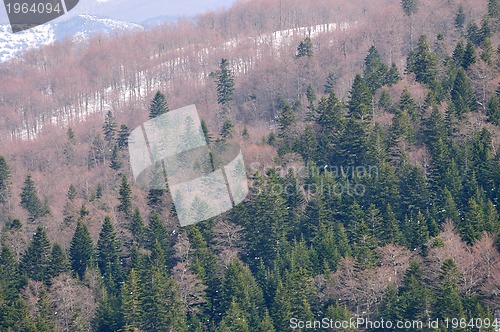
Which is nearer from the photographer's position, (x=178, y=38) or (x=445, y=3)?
(x=445, y=3)

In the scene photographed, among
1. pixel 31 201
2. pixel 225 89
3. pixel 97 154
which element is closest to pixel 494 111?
pixel 225 89

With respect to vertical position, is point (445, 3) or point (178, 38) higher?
point (445, 3)

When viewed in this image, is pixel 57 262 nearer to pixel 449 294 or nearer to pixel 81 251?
pixel 81 251

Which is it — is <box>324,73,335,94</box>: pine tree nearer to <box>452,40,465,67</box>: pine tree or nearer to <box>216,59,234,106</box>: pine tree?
<box>216,59,234,106</box>: pine tree

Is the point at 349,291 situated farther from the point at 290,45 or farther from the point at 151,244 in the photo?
the point at 290,45

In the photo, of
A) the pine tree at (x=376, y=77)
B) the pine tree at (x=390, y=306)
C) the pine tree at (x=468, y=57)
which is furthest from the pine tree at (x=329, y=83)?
the pine tree at (x=390, y=306)

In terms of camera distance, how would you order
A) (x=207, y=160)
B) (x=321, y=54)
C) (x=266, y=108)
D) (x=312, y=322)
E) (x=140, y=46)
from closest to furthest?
(x=312, y=322) < (x=207, y=160) < (x=266, y=108) < (x=321, y=54) < (x=140, y=46)

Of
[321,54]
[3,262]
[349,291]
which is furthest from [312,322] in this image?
[321,54]
